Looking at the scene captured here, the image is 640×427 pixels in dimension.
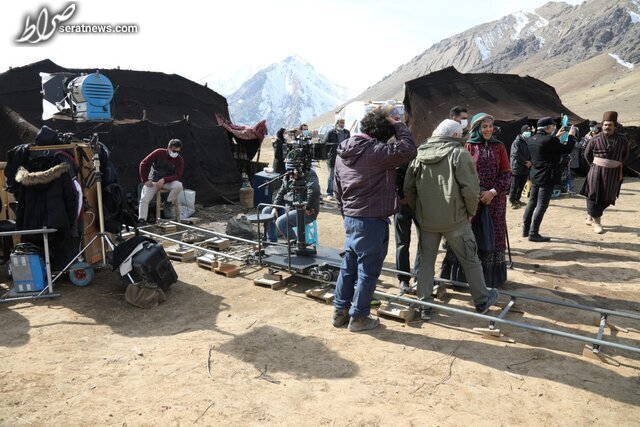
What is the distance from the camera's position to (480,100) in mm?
14859

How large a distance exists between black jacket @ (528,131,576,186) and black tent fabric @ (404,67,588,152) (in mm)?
6646

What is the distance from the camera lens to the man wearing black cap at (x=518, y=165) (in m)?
8.99

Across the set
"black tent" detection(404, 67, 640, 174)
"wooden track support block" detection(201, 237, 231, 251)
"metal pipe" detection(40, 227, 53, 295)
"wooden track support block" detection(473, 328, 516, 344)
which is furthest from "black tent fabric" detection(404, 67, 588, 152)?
"metal pipe" detection(40, 227, 53, 295)

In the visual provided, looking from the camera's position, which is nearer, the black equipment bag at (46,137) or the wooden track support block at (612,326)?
the wooden track support block at (612,326)

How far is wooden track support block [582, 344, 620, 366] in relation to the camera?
11.8 ft

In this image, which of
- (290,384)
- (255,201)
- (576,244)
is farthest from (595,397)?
(255,201)

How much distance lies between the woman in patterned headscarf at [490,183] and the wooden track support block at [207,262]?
3.10 meters

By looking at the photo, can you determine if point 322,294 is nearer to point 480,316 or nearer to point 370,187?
point 370,187

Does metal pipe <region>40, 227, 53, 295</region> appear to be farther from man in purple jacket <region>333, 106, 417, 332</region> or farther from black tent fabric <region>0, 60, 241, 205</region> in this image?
black tent fabric <region>0, 60, 241, 205</region>

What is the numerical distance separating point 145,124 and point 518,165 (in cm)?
828

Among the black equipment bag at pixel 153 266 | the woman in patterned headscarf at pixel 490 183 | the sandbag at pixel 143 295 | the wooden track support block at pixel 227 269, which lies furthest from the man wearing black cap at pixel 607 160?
the sandbag at pixel 143 295

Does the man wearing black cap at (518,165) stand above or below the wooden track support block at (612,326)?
above

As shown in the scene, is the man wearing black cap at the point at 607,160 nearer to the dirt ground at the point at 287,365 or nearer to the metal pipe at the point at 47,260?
the dirt ground at the point at 287,365

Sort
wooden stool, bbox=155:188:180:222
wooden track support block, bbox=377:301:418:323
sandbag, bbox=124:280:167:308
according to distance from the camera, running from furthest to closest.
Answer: wooden stool, bbox=155:188:180:222 < sandbag, bbox=124:280:167:308 < wooden track support block, bbox=377:301:418:323
